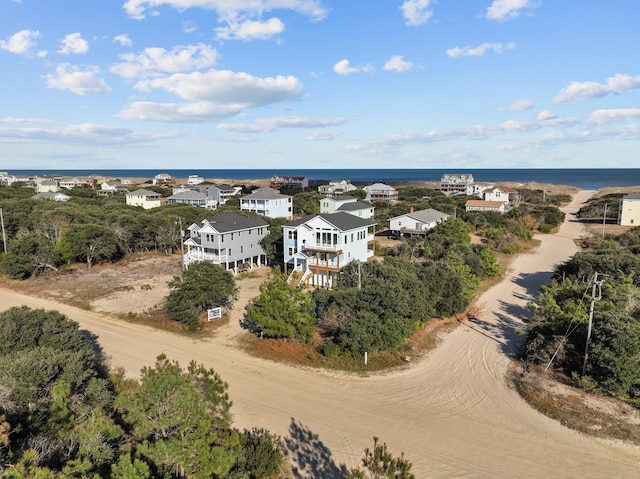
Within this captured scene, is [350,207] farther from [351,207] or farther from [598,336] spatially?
[598,336]

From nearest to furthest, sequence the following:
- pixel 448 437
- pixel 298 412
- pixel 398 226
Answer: pixel 448 437, pixel 298 412, pixel 398 226

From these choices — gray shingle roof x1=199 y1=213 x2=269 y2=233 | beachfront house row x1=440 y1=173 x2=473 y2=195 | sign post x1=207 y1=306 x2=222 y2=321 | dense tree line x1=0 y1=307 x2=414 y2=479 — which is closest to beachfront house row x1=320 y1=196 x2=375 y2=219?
gray shingle roof x1=199 y1=213 x2=269 y2=233

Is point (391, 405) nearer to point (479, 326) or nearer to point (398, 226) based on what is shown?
point (479, 326)

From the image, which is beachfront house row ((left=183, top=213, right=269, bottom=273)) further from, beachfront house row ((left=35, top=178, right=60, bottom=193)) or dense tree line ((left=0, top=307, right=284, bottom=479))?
beachfront house row ((left=35, top=178, right=60, bottom=193))

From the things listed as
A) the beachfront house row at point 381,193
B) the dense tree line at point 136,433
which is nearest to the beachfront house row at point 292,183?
the beachfront house row at point 381,193

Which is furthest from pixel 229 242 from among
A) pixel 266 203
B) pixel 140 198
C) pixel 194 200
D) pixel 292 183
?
pixel 292 183

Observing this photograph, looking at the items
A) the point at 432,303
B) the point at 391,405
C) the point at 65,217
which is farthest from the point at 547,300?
the point at 65,217

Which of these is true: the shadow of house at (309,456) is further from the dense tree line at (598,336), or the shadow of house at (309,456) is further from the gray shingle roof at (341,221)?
the gray shingle roof at (341,221)
